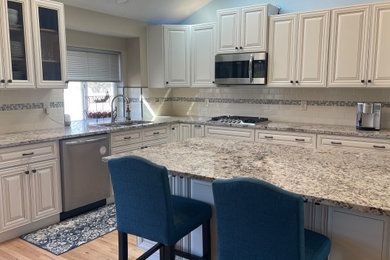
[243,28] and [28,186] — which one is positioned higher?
[243,28]

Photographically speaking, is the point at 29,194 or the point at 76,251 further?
the point at 29,194

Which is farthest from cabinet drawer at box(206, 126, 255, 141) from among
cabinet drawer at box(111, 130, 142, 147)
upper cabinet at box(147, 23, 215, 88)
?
cabinet drawer at box(111, 130, 142, 147)

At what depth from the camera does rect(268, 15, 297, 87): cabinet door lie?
4035mm

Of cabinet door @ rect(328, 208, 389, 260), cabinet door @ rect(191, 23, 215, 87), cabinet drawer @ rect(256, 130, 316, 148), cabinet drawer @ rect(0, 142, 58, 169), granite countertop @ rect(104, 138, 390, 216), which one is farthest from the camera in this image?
cabinet door @ rect(191, 23, 215, 87)

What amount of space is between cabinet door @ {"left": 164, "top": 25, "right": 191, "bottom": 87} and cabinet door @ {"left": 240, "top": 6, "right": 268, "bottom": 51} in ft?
3.11

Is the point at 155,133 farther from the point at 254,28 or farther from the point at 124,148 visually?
the point at 254,28

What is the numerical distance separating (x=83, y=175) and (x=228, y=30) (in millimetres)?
2651

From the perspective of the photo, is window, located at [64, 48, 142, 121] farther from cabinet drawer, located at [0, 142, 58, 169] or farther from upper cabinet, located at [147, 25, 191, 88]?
cabinet drawer, located at [0, 142, 58, 169]

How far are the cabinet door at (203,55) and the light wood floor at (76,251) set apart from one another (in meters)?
2.60

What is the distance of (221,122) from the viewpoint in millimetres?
4375

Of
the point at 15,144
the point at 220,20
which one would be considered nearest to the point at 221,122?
the point at 220,20

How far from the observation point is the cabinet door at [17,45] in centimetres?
308

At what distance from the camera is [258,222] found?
51.9 inches

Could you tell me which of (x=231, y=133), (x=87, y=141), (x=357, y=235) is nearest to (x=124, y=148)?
(x=87, y=141)
